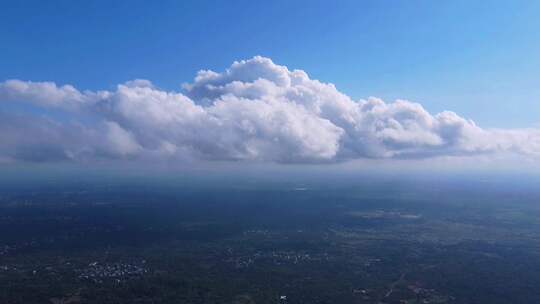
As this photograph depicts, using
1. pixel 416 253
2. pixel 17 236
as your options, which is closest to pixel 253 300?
pixel 416 253

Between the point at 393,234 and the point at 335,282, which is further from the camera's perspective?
the point at 393,234

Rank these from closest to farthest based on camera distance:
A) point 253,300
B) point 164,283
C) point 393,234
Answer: point 253,300 → point 164,283 → point 393,234

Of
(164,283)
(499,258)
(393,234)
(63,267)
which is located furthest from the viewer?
(393,234)

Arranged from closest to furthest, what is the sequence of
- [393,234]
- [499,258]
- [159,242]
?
[499,258] → [159,242] → [393,234]

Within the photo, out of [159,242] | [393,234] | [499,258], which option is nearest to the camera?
[499,258]

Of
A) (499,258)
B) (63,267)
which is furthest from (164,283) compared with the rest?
(499,258)

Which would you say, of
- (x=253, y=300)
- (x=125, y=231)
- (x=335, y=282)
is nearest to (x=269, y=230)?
(x=125, y=231)

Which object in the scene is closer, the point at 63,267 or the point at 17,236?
the point at 63,267

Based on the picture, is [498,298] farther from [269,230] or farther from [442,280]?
[269,230]

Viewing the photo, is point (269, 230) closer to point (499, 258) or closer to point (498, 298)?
point (499, 258)
